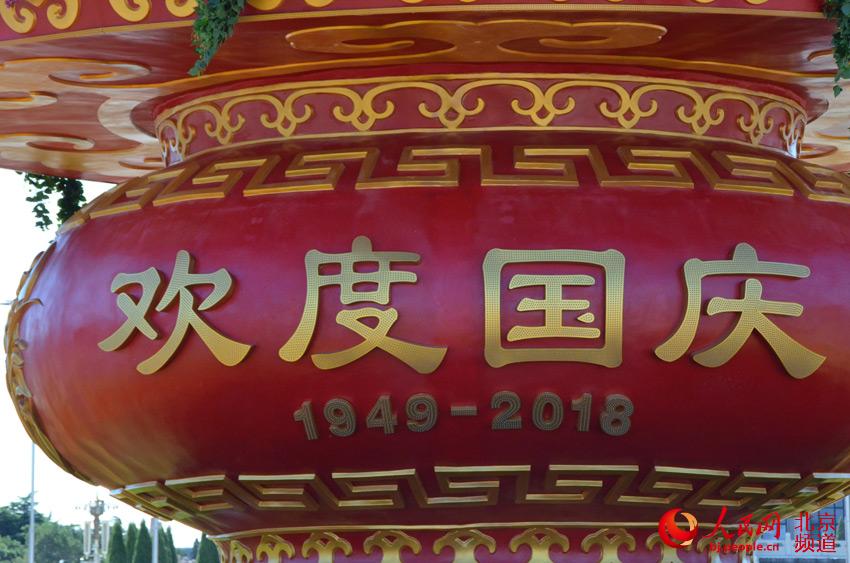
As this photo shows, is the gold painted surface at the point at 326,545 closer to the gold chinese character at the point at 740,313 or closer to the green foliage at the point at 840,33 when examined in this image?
the gold chinese character at the point at 740,313

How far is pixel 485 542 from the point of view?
8062 mm

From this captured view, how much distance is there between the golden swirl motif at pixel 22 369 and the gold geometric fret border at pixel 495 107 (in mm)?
Result: 1217

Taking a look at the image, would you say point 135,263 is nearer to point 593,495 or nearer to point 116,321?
point 116,321

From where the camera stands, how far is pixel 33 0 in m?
8.04

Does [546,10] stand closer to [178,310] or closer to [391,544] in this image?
[178,310]

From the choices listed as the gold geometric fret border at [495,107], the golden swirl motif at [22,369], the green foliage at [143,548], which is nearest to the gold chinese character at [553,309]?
the gold geometric fret border at [495,107]

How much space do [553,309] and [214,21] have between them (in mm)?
1874

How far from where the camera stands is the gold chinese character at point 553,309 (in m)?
7.34

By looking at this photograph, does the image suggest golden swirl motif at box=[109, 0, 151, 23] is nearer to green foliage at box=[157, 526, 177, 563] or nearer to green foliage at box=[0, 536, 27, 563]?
green foliage at box=[157, 526, 177, 563]

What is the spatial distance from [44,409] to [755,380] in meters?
3.43

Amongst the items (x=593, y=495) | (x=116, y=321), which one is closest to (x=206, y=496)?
(x=116, y=321)

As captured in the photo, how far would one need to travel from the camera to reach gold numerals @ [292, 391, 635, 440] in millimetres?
7422

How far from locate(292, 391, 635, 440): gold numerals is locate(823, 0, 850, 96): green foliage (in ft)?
5.63

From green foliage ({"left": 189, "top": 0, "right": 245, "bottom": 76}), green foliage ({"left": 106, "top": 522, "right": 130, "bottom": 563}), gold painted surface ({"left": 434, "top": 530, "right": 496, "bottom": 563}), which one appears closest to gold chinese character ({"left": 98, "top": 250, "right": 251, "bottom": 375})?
green foliage ({"left": 189, "top": 0, "right": 245, "bottom": 76})
